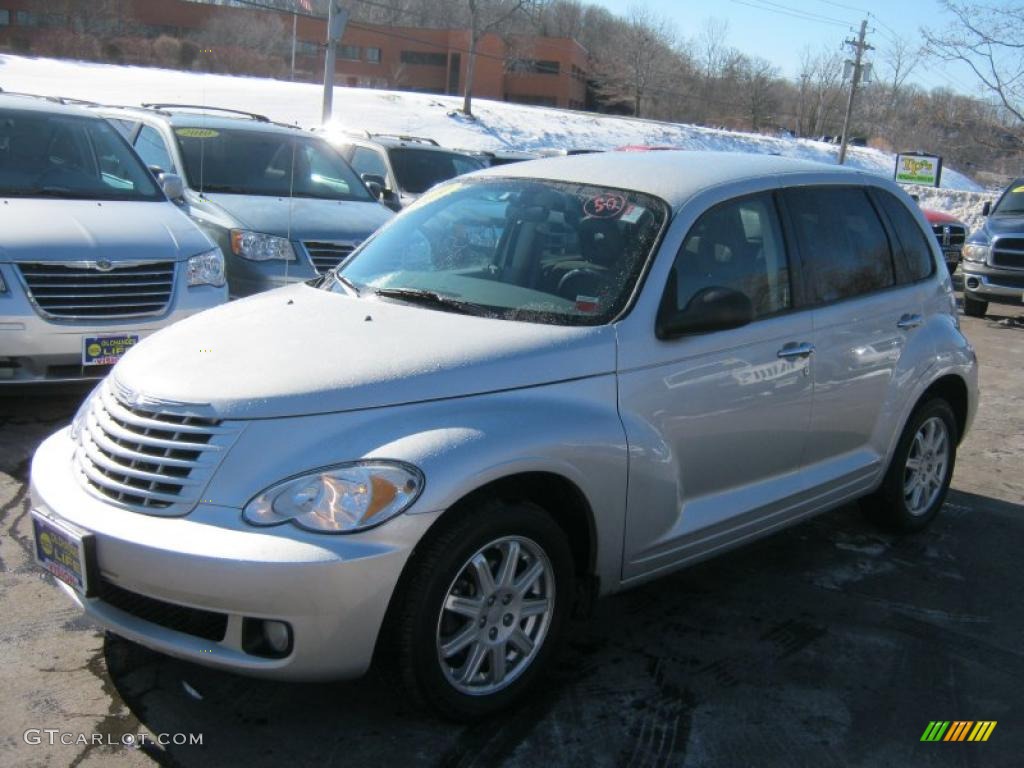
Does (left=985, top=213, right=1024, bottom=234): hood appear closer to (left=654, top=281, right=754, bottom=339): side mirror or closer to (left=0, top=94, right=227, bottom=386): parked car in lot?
(left=0, top=94, right=227, bottom=386): parked car in lot

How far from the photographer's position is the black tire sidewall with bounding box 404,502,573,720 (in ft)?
9.77

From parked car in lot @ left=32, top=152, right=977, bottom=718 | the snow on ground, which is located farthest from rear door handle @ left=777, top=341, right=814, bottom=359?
the snow on ground

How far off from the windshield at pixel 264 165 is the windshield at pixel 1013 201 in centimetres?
989

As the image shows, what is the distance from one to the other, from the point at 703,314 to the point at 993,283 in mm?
11581

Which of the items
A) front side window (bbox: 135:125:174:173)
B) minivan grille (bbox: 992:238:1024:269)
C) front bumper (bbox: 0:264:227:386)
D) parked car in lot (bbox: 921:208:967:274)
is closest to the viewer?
front bumper (bbox: 0:264:227:386)

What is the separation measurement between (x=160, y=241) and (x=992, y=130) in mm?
19424

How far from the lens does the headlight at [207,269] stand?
643 cm

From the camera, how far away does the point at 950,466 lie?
5520 mm

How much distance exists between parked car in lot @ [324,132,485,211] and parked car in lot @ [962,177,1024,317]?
7.10 m

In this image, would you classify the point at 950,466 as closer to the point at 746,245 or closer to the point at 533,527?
the point at 746,245

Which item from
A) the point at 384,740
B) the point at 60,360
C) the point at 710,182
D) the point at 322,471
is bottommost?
the point at 384,740

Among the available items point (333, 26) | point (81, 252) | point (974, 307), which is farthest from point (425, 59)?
point (81, 252)

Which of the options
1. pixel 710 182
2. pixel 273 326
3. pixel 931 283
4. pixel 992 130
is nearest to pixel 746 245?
pixel 710 182

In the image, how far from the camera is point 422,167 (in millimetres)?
12086
